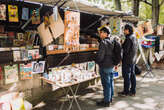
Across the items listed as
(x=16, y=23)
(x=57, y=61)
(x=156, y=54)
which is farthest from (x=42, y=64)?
(x=156, y=54)

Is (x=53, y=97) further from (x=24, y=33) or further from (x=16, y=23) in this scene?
(x=16, y=23)

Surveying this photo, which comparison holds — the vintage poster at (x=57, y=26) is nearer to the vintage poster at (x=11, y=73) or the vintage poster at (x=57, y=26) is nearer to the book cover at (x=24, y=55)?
the book cover at (x=24, y=55)

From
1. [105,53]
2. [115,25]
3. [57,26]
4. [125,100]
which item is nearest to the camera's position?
[57,26]

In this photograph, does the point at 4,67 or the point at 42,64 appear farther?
the point at 42,64

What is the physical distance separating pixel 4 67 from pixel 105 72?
7.84 feet

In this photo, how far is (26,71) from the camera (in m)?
3.54

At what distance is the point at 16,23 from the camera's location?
134 inches

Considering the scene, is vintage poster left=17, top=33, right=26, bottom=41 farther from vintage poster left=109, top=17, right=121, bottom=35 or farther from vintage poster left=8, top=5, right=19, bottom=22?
vintage poster left=109, top=17, right=121, bottom=35

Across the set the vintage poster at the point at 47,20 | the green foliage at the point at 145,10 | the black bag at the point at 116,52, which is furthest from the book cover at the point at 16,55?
the green foliage at the point at 145,10

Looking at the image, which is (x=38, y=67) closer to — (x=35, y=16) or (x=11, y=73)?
(x=11, y=73)

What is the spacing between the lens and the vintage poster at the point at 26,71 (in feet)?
11.3

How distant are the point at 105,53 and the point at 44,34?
1595 millimetres

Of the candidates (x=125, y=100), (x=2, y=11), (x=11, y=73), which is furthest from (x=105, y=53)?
(x=2, y=11)

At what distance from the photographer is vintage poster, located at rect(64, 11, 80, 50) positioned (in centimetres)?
308
